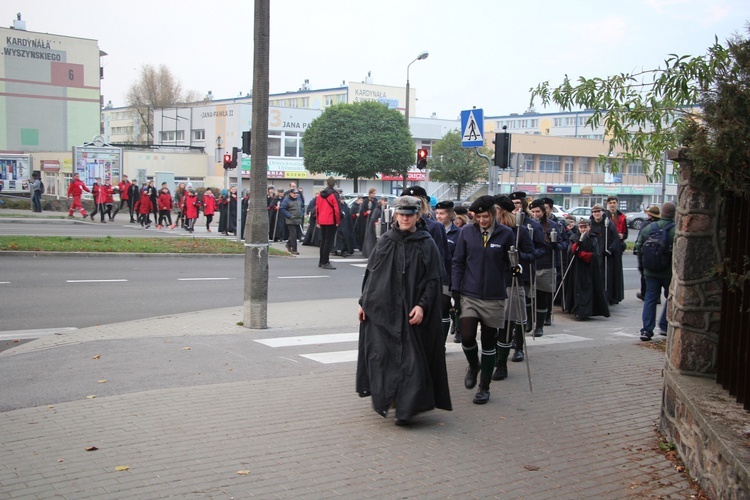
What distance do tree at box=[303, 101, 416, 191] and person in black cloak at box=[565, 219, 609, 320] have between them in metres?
44.8

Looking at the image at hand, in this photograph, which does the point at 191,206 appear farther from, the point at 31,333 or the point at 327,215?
the point at 31,333

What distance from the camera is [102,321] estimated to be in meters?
11.3

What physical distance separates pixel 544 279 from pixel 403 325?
5237mm

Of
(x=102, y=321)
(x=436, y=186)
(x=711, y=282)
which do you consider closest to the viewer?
(x=711, y=282)

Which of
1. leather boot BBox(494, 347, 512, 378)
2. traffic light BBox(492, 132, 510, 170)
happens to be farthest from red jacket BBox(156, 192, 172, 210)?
leather boot BBox(494, 347, 512, 378)

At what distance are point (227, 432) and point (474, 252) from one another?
2.84m

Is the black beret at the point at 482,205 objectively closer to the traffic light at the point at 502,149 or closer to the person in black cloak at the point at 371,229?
the traffic light at the point at 502,149

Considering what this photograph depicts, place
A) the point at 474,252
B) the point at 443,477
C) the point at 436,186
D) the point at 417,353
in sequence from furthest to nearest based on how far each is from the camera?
1. the point at 436,186
2. the point at 474,252
3. the point at 417,353
4. the point at 443,477

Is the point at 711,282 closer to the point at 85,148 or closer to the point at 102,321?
the point at 102,321

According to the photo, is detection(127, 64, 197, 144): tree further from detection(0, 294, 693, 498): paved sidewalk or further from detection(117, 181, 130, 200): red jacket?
detection(0, 294, 693, 498): paved sidewalk

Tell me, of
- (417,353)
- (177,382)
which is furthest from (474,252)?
(177,382)

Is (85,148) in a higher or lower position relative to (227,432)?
higher

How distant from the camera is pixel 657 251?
35.3 ft

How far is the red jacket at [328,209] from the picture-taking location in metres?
18.6
